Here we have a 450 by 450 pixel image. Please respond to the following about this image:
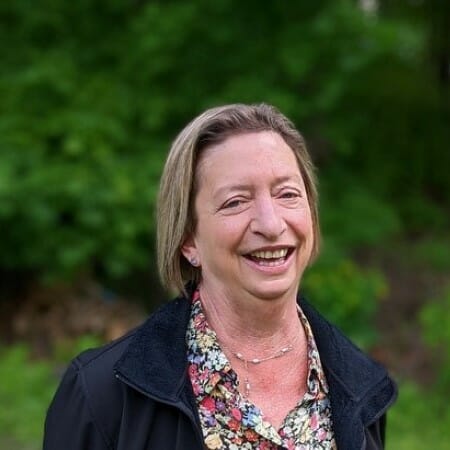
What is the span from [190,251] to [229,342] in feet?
0.79

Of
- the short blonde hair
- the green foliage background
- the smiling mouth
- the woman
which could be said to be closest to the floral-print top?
the woman

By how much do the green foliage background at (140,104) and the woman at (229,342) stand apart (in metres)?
3.77

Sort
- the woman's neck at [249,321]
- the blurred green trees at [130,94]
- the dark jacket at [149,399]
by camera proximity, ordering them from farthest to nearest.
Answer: the blurred green trees at [130,94], the woman's neck at [249,321], the dark jacket at [149,399]

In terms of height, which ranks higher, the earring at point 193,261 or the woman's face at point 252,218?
the woman's face at point 252,218

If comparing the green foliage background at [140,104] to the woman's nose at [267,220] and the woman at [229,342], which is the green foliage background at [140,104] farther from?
the woman's nose at [267,220]

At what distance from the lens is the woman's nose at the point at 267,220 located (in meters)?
2.03

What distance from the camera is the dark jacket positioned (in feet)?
6.58

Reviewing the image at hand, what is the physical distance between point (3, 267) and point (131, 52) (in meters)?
1.95

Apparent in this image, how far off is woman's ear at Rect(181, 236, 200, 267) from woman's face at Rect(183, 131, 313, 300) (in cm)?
7

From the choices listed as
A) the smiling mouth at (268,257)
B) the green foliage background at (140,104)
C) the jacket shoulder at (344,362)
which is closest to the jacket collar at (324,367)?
the jacket shoulder at (344,362)

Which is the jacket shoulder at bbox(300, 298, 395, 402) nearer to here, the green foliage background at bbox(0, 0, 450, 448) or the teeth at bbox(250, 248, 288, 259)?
the teeth at bbox(250, 248, 288, 259)

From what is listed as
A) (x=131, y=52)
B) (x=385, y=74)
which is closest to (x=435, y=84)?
(x=385, y=74)

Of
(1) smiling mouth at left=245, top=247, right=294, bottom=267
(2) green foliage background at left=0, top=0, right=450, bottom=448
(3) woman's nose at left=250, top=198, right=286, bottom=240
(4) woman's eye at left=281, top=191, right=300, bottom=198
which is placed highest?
(4) woman's eye at left=281, top=191, right=300, bottom=198

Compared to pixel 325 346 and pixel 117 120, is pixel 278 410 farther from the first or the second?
pixel 117 120
